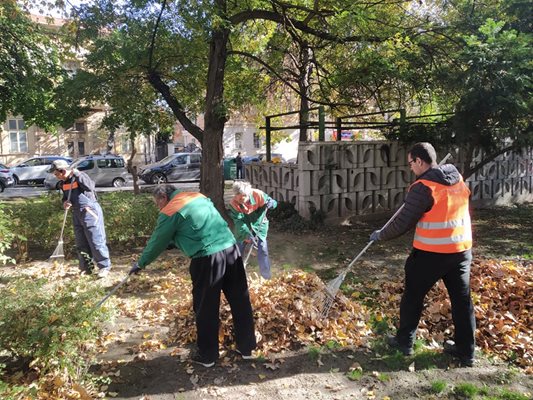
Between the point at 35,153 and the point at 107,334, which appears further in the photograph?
the point at 35,153

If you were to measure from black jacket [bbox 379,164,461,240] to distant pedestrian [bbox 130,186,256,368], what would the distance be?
1436 millimetres

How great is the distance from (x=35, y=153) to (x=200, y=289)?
3524 centimetres

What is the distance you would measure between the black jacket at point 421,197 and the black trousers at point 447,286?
0.30 metres

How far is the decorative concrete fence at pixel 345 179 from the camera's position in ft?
Answer: 32.2

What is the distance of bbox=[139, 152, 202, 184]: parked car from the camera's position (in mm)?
24031

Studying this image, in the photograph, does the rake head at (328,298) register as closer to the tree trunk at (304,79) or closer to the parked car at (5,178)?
the tree trunk at (304,79)

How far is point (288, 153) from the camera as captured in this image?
4225 centimetres

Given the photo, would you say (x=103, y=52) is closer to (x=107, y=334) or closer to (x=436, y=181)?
(x=107, y=334)

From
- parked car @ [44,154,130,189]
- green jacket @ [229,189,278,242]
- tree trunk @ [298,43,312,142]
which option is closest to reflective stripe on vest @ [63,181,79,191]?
green jacket @ [229,189,278,242]

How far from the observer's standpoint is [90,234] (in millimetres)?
6270

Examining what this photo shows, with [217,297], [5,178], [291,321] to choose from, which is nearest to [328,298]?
[291,321]

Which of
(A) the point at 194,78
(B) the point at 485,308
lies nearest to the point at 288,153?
(A) the point at 194,78

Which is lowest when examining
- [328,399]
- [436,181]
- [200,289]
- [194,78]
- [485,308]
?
[328,399]

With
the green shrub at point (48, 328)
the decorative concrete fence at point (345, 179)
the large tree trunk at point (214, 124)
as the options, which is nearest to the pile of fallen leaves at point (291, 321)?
the green shrub at point (48, 328)
